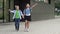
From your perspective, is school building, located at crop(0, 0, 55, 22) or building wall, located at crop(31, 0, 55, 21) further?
building wall, located at crop(31, 0, 55, 21)

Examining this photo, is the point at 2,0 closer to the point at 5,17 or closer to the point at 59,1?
the point at 5,17

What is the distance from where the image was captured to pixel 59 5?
2382 inches

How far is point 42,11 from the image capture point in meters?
28.0

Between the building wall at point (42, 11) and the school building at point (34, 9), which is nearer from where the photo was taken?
the school building at point (34, 9)

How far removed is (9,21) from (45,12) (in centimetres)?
617

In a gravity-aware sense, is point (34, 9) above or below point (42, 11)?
above

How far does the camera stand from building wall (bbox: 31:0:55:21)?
26398 mm

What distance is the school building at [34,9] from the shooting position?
77.8 ft

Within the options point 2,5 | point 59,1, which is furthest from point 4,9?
point 59,1

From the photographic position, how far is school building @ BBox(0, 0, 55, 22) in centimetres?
2370

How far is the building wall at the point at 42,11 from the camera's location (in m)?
26.4

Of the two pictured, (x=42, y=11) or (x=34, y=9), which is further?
(x=42, y=11)

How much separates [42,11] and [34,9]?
6.41 feet

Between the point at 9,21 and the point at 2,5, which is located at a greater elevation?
the point at 2,5
